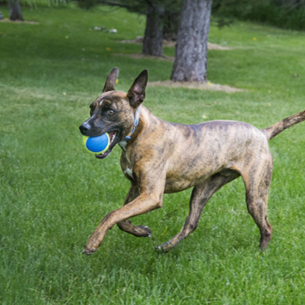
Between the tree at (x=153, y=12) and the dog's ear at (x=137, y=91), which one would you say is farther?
the tree at (x=153, y=12)

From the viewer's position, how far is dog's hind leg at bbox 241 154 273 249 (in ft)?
12.9

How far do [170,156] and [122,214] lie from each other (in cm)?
64

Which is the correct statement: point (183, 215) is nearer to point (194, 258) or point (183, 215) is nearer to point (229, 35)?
point (194, 258)

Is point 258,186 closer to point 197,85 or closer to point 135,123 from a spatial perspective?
point 135,123

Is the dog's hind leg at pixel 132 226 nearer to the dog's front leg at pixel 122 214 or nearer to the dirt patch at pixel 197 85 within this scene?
the dog's front leg at pixel 122 214

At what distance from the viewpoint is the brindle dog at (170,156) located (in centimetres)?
341

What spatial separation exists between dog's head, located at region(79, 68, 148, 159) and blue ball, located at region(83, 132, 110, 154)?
30 millimetres

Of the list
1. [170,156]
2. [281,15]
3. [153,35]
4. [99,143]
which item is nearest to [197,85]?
[153,35]

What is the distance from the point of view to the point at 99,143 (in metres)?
3.33

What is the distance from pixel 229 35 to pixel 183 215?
2743 centimetres

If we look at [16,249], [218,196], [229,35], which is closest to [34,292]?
[16,249]

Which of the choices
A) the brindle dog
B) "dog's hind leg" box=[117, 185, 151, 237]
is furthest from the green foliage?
"dog's hind leg" box=[117, 185, 151, 237]

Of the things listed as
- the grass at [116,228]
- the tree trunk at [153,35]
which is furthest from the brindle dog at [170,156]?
the tree trunk at [153,35]

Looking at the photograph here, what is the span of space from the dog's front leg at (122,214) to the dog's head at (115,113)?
408 millimetres
